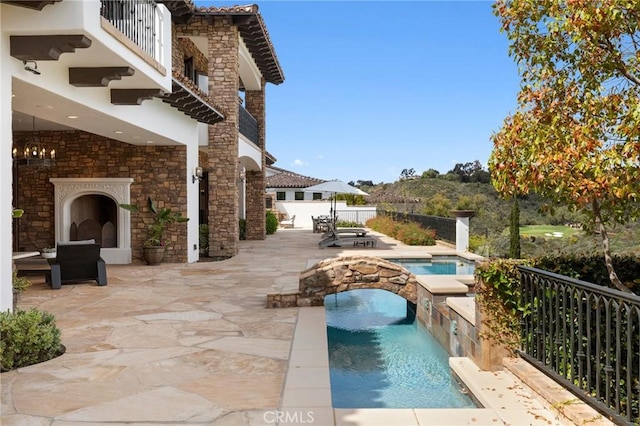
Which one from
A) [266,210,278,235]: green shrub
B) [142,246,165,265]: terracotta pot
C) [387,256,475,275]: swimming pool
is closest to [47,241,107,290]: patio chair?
[142,246,165,265]: terracotta pot

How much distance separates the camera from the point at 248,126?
1927 cm

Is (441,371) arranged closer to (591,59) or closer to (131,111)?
(591,59)

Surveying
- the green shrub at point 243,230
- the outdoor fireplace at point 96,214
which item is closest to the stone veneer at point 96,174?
the outdoor fireplace at point 96,214

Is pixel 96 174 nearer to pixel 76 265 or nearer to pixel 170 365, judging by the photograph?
pixel 76 265

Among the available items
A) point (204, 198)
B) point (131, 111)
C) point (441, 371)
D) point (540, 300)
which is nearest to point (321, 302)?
point (441, 371)

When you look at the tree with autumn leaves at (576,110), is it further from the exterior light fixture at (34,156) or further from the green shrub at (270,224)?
the green shrub at (270,224)

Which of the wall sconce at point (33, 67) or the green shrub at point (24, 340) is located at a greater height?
the wall sconce at point (33, 67)

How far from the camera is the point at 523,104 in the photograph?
4.62 meters

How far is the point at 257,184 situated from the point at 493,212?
14.5 meters

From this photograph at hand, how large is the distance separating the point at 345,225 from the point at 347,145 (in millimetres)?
21421

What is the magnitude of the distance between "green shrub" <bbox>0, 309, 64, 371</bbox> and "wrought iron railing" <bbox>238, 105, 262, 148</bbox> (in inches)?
506

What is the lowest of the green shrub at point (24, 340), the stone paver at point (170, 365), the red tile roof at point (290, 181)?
the stone paver at point (170, 365)

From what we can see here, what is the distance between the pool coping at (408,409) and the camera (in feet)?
12.2

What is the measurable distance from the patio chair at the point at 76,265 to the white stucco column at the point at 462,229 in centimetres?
1115
